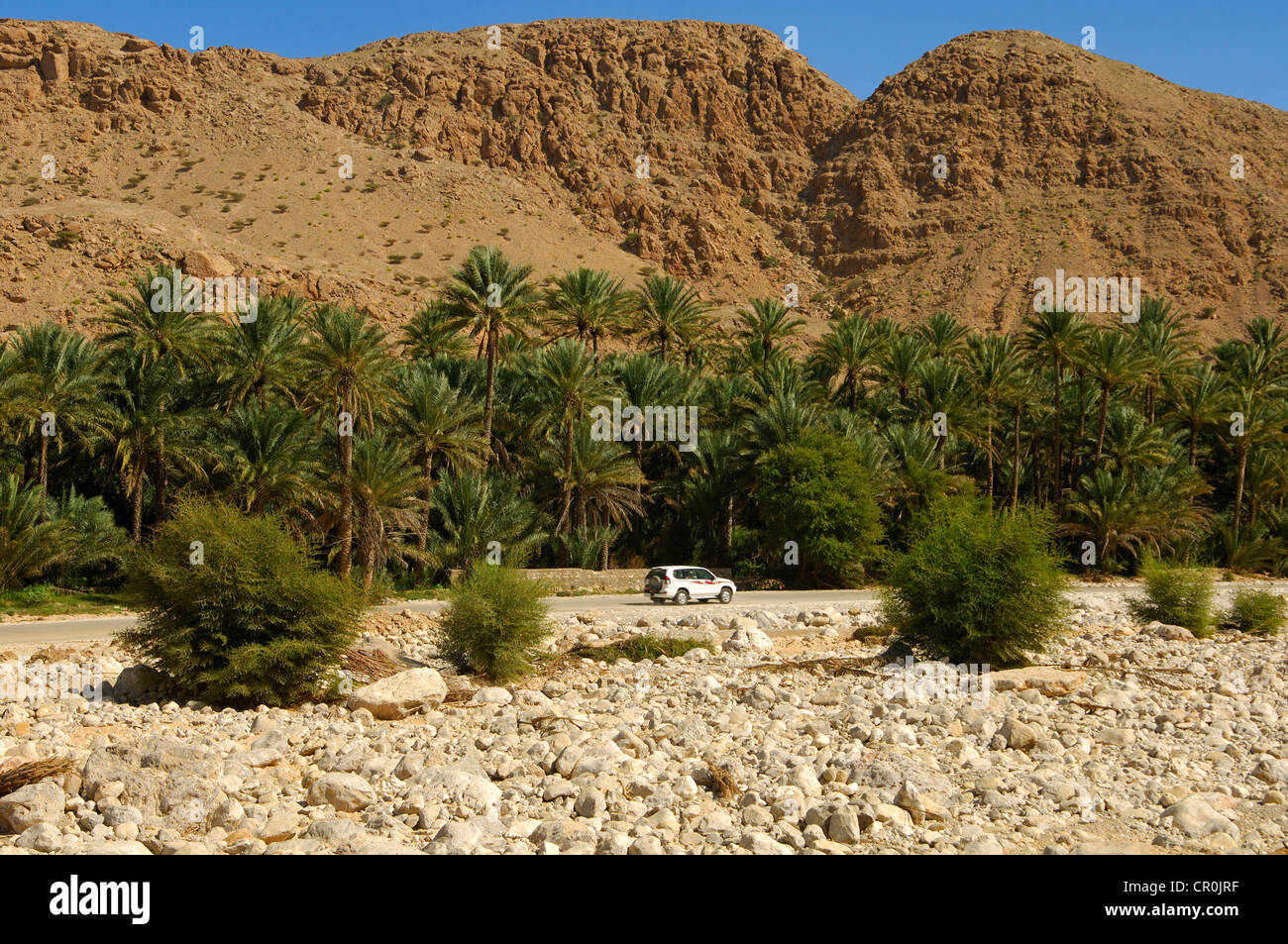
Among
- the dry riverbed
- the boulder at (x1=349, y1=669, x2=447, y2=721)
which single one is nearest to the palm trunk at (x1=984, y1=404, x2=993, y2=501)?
the dry riverbed

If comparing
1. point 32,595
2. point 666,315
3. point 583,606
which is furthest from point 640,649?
point 666,315

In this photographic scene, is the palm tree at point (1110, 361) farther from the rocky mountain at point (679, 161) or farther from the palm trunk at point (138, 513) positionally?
the rocky mountain at point (679, 161)

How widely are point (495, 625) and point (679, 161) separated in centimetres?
9139

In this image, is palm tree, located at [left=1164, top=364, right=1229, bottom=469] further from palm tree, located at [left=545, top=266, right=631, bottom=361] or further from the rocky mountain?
the rocky mountain

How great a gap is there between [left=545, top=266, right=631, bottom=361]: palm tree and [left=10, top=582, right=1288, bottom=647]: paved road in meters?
11.4

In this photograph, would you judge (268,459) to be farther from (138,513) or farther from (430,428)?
(430,428)

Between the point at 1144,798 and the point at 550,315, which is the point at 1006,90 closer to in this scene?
the point at 550,315

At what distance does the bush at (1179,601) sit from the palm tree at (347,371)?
1885cm

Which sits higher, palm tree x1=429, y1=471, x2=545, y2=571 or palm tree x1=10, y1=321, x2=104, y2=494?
palm tree x1=10, y1=321, x2=104, y2=494

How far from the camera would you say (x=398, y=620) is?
68.3 ft

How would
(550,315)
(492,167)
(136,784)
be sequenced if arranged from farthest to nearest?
(492,167), (550,315), (136,784)

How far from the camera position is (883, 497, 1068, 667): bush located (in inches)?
607
